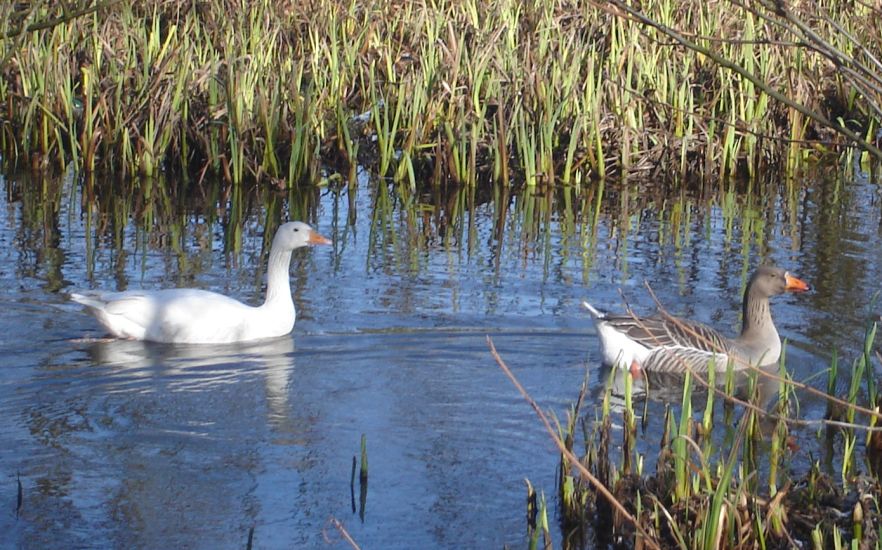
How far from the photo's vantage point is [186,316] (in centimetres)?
802

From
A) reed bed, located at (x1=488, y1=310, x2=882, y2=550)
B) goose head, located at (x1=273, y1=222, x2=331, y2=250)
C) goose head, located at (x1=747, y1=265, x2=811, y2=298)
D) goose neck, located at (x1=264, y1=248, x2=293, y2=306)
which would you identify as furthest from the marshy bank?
goose head, located at (x1=273, y1=222, x2=331, y2=250)

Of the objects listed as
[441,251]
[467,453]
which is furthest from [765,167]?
[467,453]

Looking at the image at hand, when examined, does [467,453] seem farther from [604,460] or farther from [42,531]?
[42,531]

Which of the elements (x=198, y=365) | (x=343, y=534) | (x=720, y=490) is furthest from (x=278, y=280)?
(x=720, y=490)

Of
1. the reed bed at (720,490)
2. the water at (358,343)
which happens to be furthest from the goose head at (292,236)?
the reed bed at (720,490)

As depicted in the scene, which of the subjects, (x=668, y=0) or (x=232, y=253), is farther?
(x=668, y=0)

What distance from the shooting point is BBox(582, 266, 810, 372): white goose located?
755 cm

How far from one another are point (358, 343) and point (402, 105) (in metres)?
5.46

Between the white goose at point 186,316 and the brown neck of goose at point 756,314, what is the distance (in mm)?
2940

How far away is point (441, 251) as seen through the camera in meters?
10.4

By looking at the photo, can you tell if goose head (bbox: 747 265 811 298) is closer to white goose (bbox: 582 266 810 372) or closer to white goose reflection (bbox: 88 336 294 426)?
white goose (bbox: 582 266 810 372)

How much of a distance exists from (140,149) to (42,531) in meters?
8.31

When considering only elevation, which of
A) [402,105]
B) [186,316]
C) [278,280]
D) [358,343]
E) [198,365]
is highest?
[402,105]

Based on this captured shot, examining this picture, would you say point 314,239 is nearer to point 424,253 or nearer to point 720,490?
point 424,253
